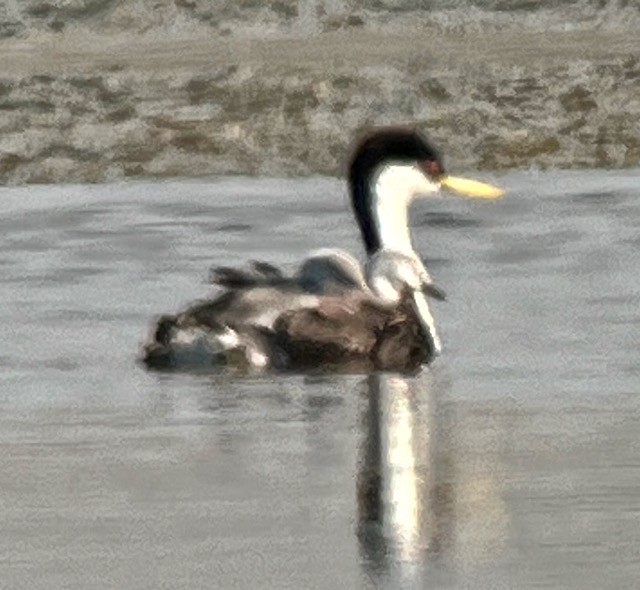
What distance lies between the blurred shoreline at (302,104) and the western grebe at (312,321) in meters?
9.60

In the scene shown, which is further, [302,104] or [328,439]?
[302,104]

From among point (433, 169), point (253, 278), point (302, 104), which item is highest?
point (302, 104)

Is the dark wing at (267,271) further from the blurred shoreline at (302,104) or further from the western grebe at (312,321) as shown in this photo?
the blurred shoreline at (302,104)

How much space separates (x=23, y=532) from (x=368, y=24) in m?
19.1

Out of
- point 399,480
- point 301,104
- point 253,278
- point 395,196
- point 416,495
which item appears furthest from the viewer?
point 301,104

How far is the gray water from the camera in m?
10.7

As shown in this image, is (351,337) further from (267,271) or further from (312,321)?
(267,271)

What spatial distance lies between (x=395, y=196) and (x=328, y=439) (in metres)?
4.06

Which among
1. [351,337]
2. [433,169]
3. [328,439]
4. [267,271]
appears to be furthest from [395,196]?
[328,439]

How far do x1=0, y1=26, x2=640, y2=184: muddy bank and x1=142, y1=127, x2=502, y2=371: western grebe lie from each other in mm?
9534

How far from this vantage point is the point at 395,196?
55.9ft

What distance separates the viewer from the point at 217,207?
24594 mm

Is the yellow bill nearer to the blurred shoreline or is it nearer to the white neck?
the white neck

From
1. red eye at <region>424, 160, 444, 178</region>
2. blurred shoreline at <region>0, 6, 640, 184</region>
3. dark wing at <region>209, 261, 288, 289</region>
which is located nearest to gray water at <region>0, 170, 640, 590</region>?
dark wing at <region>209, 261, 288, 289</region>
